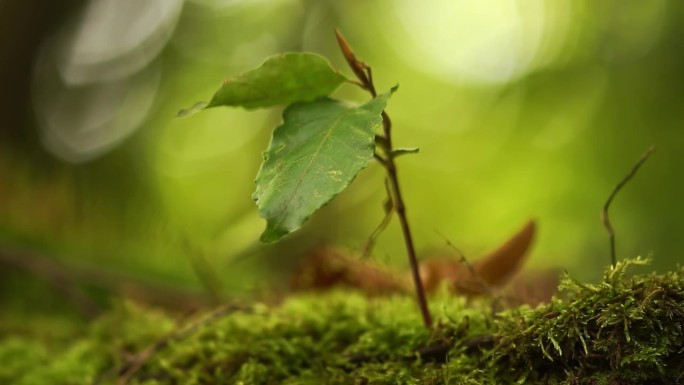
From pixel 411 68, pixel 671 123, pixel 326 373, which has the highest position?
pixel 411 68

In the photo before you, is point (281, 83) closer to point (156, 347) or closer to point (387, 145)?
point (387, 145)

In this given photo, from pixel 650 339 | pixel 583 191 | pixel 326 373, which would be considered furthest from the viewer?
pixel 583 191

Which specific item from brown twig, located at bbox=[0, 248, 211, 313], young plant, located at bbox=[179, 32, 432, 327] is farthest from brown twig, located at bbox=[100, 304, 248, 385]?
brown twig, located at bbox=[0, 248, 211, 313]

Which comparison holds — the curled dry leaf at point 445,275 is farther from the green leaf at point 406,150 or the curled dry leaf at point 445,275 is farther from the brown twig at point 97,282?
the brown twig at point 97,282

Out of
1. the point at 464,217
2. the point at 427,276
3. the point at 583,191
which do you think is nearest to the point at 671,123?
the point at 583,191

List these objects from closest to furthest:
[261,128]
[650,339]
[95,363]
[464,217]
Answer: [650,339] → [95,363] → [464,217] → [261,128]

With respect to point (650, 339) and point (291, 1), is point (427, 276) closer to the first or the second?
point (650, 339)
